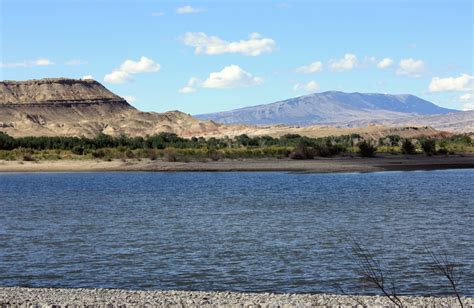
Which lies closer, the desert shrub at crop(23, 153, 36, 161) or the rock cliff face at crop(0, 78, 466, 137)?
the desert shrub at crop(23, 153, 36, 161)

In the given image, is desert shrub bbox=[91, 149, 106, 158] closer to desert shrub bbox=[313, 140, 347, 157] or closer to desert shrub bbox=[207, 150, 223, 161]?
desert shrub bbox=[207, 150, 223, 161]

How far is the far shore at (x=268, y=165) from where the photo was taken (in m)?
Answer: 77.8

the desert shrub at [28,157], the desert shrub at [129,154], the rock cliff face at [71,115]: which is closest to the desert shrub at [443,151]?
the desert shrub at [129,154]

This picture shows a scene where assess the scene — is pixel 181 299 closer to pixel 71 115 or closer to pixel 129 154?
pixel 129 154

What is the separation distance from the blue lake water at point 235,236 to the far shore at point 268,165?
2107 centimetres

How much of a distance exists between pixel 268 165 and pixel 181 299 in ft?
211

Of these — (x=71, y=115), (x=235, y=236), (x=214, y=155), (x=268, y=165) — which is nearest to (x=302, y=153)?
(x=268, y=165)

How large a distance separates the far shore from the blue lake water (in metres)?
21.1

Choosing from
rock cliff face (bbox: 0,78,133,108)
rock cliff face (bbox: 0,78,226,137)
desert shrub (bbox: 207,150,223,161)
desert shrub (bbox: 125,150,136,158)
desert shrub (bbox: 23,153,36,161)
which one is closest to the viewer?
desert shrub (bbox: 207,150,223,161)

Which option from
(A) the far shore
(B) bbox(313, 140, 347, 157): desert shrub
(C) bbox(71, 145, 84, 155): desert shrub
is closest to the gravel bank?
(A) the far shore

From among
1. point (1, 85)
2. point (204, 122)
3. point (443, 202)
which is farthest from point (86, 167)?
point (1, 85)

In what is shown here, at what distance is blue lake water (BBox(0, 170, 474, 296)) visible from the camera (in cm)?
1964

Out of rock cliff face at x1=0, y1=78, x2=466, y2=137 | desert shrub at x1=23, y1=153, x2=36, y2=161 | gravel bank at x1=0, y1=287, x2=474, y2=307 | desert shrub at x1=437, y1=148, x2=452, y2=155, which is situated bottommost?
gravel bank at x1=0, y1=287, x2=474, y2=307

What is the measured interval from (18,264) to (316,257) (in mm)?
8109
